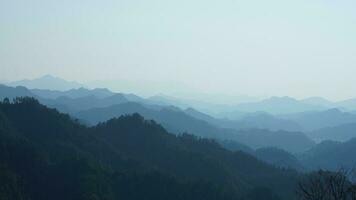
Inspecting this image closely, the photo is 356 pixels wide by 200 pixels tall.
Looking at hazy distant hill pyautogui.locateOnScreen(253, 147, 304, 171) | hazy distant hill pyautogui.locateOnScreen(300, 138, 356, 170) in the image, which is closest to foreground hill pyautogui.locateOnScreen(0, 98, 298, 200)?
hazy distant hill pyautogui.locateOnScreen(253, 147, 304, 171)

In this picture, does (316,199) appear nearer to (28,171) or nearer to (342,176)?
(342,176)

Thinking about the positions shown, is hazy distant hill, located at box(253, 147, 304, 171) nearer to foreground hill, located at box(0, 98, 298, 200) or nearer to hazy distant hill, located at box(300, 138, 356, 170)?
hazy distant hill, located at box(300, 138, 356, 170)

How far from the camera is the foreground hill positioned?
71625 mm

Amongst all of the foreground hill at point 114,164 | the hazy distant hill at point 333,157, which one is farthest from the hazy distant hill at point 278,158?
the foreground hill at point 114,164

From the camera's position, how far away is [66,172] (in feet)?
239

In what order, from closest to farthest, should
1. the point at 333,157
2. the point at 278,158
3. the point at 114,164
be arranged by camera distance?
the point at 114,164
the point at 278,158
the point at 333,157

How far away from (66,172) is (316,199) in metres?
58.7

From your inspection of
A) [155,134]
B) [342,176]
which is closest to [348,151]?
[155,134]

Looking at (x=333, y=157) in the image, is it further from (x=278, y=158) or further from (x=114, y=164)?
(x=114, y=164)

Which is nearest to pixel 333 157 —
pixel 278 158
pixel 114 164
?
pixel 278 158

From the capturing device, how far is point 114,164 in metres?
93.9

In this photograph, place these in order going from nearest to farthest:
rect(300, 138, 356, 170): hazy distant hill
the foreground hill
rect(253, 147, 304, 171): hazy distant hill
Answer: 1. the foreground hill
2. rect(253, 147, 304, 171): hazy distant hill
3. rect(300, 138, 356, 170): hazy distant hill

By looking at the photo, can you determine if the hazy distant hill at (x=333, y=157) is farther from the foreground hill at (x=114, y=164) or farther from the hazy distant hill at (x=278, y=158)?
the foreground hill at (x=114, y=164)

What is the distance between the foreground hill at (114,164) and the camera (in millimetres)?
71625
